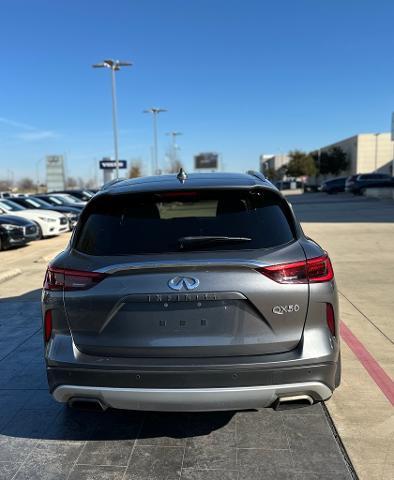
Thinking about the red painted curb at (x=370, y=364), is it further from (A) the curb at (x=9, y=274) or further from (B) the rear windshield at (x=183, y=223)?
(A) the curb at (x=9, y=274)

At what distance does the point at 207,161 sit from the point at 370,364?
9522cm

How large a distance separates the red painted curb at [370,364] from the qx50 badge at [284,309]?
163 centimetres

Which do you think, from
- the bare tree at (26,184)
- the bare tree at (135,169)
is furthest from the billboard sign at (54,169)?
the bare tree at (26,184)

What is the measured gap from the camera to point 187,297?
9.00ft

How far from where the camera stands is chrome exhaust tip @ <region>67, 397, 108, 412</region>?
292 centimetres

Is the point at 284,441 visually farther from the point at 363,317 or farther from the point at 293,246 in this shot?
the point at 363,317

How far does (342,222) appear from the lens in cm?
1956

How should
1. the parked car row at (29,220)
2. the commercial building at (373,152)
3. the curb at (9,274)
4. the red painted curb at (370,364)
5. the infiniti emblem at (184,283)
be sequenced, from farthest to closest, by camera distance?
the commercial building at (373,152) → the parked car row at (29,220) → the curb at (9,274) → the red painted curb at (370,364) → the infiniti emblem at (184,283)

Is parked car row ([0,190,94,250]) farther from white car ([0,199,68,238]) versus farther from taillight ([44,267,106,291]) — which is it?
taillight ([44,267,106,291])

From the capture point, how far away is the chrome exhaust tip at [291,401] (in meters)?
2.83

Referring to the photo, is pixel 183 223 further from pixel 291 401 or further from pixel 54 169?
pixel 54 169

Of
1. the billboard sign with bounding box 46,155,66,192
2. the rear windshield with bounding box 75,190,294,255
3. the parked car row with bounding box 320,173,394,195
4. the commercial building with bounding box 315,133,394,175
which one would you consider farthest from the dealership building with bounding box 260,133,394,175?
the rear windshield with bounding box 75,190,294,255

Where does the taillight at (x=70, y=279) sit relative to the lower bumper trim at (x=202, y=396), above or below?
above

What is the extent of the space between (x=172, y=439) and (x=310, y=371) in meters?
1.19
